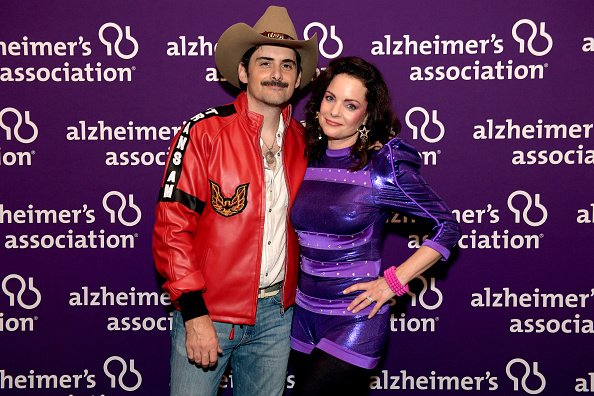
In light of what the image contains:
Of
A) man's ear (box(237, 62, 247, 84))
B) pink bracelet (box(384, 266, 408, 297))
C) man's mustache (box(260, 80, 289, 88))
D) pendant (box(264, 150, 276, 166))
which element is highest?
man's ear (box(237, 62, 247, 84))

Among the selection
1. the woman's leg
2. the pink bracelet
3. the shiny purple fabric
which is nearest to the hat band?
the shiny purple fabric

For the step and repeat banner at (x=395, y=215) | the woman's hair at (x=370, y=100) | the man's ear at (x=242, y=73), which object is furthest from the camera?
the step and repeat banner at (x=395, y=215)

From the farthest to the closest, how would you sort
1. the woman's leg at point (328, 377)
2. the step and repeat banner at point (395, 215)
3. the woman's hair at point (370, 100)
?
1. the step and repeat banner at point (395, 215)
2. the woman's hair at point (370, 100)
3. the woman's leg at point (328, 377)

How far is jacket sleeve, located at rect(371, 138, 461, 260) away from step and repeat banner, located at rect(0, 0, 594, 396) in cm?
76

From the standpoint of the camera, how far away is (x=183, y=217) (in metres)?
2.14

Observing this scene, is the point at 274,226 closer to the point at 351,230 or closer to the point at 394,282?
the point at 351,230

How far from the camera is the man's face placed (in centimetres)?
225

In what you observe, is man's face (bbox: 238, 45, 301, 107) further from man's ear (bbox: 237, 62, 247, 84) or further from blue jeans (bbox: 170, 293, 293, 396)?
blue jeans (bbox: 170, 293, 293, 396)

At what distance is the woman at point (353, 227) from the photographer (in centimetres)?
210

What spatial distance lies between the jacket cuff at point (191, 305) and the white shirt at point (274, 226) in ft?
0.88

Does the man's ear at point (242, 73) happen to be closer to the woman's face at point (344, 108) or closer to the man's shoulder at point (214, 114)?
the man's shoulder at point (214, 114)

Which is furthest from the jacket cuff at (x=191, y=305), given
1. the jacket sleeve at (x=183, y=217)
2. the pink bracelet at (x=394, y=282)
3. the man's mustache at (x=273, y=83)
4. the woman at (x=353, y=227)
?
the man's mustache at (x=273, y=83)

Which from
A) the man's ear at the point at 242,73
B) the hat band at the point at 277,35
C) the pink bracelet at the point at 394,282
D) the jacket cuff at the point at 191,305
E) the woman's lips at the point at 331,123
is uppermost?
the hat band at the point at 277,35

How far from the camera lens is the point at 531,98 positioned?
2850mm
